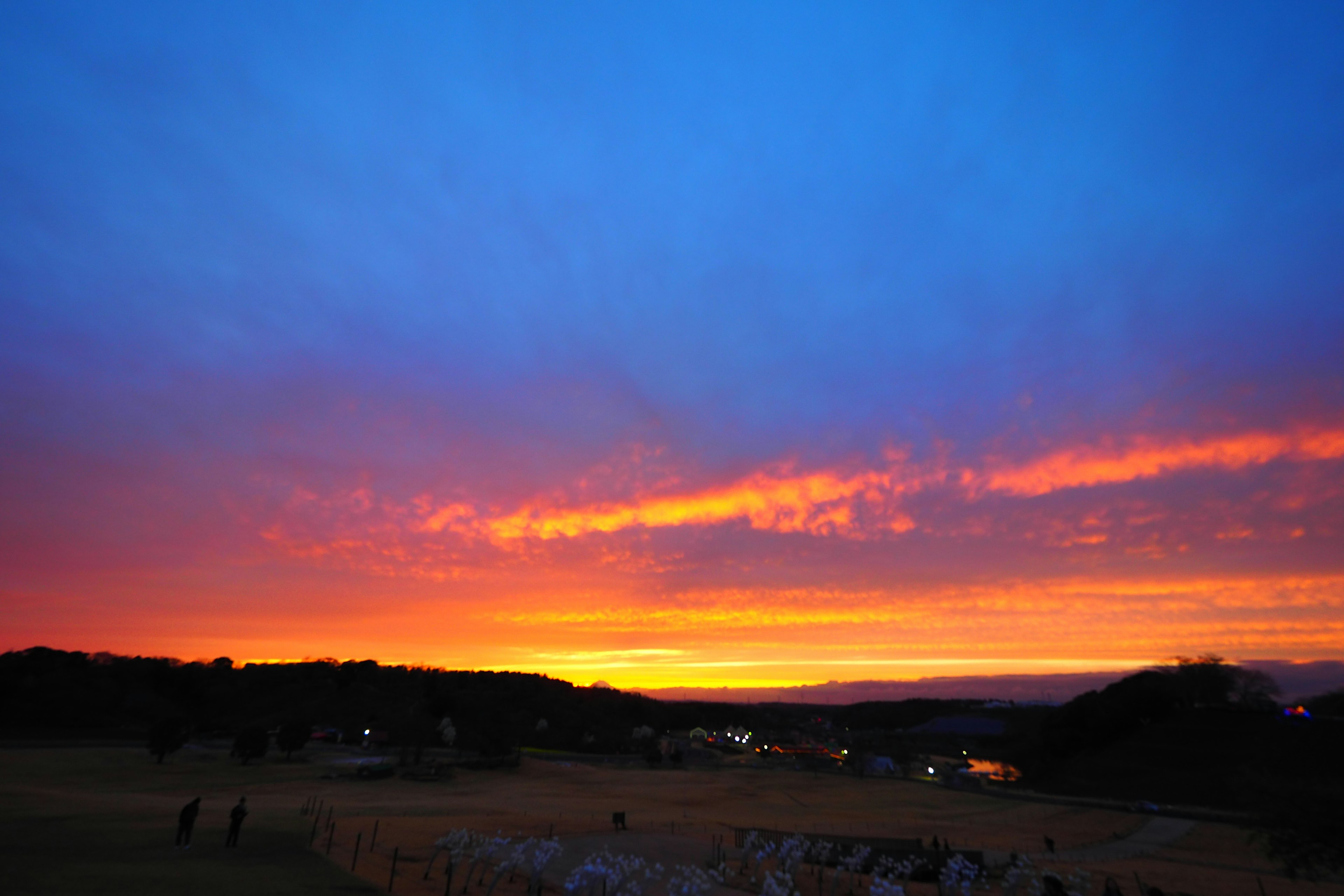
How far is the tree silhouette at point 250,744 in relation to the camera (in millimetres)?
60531

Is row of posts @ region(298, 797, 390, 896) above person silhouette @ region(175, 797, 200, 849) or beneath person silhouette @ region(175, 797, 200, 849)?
beneath

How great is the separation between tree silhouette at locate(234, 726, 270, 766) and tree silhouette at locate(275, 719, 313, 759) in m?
2.61

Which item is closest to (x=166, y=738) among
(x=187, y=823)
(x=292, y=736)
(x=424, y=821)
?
(x=292, y=736)

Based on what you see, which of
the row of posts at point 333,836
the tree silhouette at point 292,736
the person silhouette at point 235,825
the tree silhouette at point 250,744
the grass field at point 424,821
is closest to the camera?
the grass field at point 424,821

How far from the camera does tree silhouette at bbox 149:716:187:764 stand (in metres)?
56.8

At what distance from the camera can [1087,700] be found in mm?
91562

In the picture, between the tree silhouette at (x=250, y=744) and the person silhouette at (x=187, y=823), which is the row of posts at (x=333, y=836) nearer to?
the person silhouette at (x=187, y=823)

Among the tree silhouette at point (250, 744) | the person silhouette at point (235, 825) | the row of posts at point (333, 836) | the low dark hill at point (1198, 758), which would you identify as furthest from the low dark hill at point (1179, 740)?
the tree silhouette at point (250, 744)

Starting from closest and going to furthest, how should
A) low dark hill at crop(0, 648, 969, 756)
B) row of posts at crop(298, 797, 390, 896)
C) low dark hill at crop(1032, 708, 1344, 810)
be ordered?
row of posts at crop(298, 797, 390, 896) < low dark hill at crop(1032, 708, 1344, 810) < low dark hill at crop(0, 648, 969, 756)

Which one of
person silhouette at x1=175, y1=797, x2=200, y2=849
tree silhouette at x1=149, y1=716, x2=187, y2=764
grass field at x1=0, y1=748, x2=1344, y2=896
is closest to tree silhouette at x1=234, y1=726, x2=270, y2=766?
grass field at x1=0, y1=748, x2=1344, y2=896

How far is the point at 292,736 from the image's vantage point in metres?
65.2

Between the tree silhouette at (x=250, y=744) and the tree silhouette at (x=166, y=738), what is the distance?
480 cm

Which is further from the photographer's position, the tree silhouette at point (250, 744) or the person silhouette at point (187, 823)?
the tree silhouette at point (250, 744)

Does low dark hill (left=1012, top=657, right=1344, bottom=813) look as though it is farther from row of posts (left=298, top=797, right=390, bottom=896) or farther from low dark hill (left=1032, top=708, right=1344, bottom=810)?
row of posts (left=298, top=797, right=390, bottom=896)
